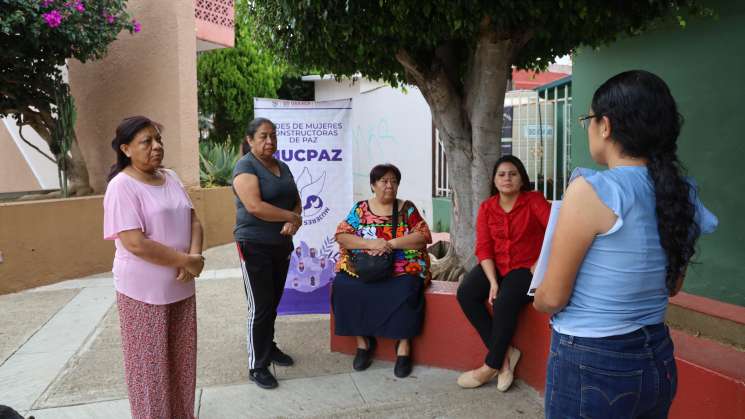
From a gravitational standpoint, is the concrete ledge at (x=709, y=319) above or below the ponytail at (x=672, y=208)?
below

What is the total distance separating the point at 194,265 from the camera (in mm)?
2873

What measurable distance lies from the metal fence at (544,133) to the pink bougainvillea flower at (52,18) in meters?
5.20

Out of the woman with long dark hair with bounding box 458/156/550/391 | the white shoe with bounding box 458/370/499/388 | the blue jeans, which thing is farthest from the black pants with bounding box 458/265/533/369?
the blue jeans

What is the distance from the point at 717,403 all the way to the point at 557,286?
4.76ft

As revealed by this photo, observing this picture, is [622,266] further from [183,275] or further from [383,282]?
[383,282]

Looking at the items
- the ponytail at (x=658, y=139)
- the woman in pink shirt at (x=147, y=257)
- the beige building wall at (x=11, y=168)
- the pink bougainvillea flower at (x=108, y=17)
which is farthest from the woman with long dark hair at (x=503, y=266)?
the beige building wall at (x=11, y=168)

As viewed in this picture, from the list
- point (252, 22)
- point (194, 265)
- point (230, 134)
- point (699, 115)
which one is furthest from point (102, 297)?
point (230, 134)

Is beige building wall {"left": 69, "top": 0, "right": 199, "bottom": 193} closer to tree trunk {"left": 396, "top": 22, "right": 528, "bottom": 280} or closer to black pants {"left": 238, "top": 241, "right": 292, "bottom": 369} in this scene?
tree trunk {"left": 396, "top": 22, "right": 528, "bottom": 280}

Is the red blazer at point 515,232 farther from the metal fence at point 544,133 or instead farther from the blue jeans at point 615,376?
the metal fence at point 544,133

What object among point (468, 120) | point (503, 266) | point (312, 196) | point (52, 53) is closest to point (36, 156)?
point (52, 53)

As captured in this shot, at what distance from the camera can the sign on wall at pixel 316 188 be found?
16.7 feet

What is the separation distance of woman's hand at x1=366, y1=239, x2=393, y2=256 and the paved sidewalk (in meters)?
0.83

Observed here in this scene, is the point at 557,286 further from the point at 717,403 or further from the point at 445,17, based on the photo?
the point at 445,17

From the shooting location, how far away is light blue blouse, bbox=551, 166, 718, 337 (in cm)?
158
